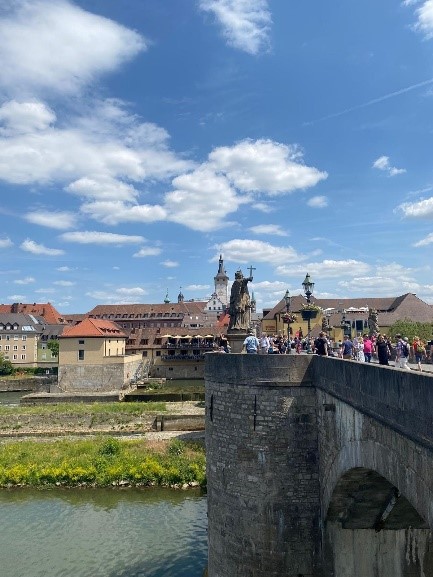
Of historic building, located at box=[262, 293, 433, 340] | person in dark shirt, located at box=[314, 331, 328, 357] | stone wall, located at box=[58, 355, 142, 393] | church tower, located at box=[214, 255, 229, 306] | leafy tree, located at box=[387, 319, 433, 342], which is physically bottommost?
stone wall, located at box=[58, 355, 142, 393]

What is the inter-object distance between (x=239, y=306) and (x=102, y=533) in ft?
37.7

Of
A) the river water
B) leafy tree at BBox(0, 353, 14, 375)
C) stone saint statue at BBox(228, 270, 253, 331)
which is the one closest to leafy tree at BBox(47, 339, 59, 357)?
leafy tree at BBox(0, 353, 14, 375)

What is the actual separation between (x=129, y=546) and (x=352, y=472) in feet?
42.8

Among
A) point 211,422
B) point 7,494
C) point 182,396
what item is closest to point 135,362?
point 182,396

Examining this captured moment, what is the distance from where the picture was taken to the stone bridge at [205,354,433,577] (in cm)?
1130

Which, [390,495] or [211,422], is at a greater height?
[211,422]

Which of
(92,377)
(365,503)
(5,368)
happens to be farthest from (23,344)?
(365,503)

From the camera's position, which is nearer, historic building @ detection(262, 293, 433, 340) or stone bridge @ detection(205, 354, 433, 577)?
stone bridge @ detection(205, 354, 433, 577)

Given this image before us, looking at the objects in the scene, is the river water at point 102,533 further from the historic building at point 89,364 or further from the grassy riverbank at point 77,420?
the historic building at point 89,364

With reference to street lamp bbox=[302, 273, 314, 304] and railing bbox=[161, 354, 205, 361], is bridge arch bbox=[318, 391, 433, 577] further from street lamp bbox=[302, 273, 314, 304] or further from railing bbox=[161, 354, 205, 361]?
railing bbox=[161, 354, 205, 361]

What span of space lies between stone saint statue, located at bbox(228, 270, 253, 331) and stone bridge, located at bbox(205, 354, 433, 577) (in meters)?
2.25

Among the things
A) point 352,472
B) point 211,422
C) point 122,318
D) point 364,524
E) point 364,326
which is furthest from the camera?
point 122,318

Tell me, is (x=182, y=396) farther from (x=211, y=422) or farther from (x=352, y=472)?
(x=352, y=472)

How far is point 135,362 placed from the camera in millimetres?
72000
